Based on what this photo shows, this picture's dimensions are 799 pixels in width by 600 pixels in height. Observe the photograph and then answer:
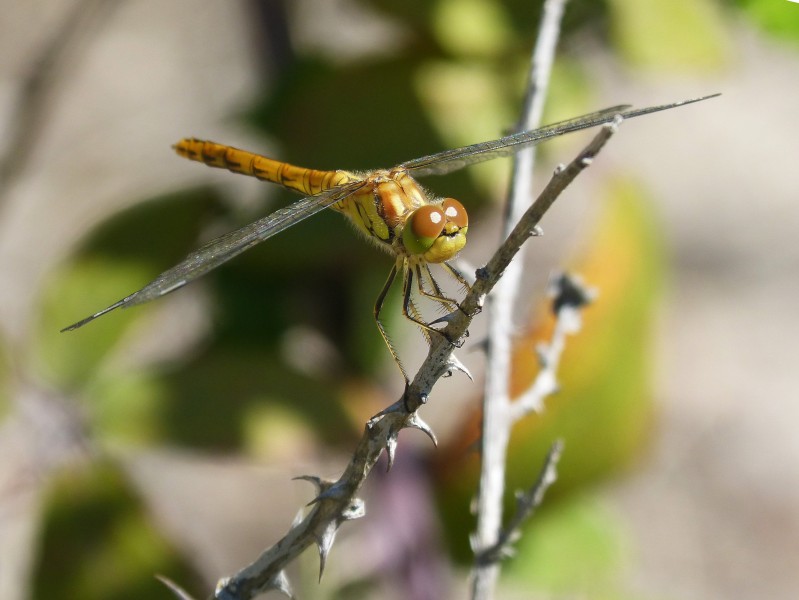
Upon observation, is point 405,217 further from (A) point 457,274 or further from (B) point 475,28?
(B) point 475,28

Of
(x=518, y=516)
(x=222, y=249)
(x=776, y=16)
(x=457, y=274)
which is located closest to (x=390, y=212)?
(x=457, y=274)

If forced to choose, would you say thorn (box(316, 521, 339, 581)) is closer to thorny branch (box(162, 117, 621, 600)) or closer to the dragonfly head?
thorny branch (box(162, 117, 621, 600))

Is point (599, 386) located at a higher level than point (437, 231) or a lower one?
lower

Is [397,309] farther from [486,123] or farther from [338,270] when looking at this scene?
[486,123]

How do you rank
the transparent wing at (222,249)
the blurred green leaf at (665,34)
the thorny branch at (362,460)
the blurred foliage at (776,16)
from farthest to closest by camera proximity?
the blurred green leaf at (665,34) < the blurred foliage at (776,16) < the transparent wing at (222,249) < the thorny branch at (362,460)

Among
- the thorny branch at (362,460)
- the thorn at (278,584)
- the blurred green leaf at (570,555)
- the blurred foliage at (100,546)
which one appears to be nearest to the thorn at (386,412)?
the thorny branch at (362,460)

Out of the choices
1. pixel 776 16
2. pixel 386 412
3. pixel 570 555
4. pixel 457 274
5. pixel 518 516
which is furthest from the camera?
pixel 570 555

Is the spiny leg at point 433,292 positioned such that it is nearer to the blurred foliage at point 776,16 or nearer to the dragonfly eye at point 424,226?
the dragonfly eye at point 424,226
